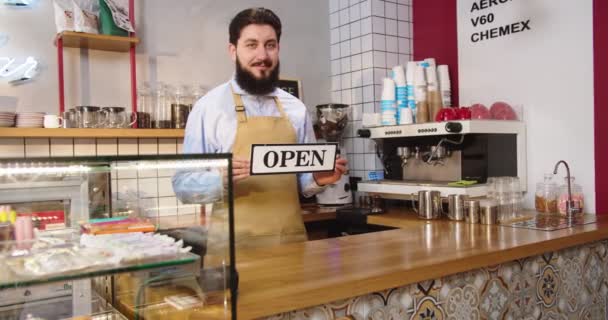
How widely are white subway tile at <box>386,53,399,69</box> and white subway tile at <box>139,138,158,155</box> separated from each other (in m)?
1.76

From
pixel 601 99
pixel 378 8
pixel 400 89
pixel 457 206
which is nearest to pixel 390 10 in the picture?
pixel 378 8

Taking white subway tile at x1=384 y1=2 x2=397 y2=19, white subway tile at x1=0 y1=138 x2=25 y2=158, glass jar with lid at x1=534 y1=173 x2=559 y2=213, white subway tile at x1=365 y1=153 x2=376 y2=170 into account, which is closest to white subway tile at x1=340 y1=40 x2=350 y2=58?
white subway tile at x1=384 y1=2 x2=397 y2=19

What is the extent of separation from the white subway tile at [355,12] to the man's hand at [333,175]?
202 centimetres

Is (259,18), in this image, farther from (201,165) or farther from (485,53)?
(485,53)

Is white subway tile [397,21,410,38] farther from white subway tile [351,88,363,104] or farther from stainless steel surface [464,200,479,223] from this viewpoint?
stainless steel surface [464,200,479,223]

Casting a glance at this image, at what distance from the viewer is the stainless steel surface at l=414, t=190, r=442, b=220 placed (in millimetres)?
2925

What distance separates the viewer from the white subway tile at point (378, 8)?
3856mm

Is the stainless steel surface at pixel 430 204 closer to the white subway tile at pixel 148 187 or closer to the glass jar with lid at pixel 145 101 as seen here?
the glass jar with lid at pixel 145 101

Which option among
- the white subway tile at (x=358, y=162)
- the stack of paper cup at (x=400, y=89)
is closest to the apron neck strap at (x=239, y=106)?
the stack of paper cup at (x=400, y=89)

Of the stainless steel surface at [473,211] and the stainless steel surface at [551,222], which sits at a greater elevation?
the stainless steel surface at [473,211]

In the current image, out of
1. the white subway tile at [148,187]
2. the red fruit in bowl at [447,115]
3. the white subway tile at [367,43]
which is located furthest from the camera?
the white subway tile at [367,43]

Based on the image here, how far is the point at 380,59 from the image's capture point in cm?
388

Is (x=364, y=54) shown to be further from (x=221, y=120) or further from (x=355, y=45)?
(x=221, y=120)

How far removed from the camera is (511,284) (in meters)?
1.99
